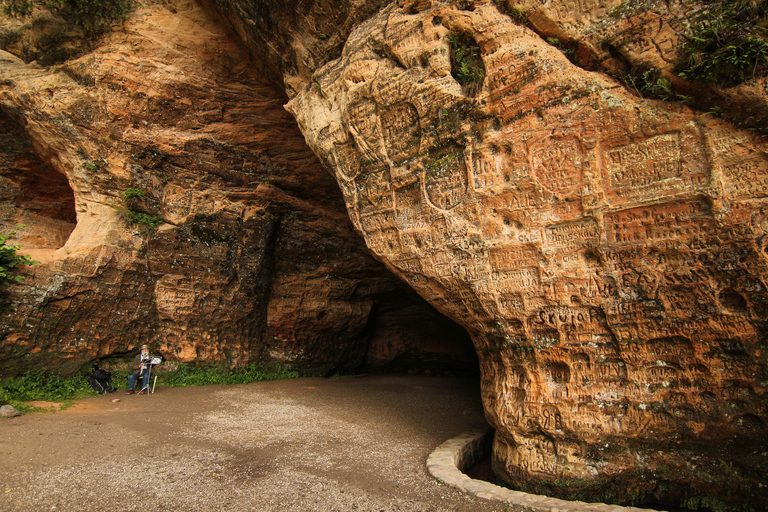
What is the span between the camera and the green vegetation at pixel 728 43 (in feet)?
13.4

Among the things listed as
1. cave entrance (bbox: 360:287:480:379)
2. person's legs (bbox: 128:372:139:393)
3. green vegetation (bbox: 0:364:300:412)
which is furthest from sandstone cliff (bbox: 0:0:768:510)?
cave entrance (bbox: 360:287:480:379)

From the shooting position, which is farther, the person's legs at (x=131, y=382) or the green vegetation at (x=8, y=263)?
the person's legs at (x=131, y=382)

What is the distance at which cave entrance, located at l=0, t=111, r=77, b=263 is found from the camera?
9742 mm

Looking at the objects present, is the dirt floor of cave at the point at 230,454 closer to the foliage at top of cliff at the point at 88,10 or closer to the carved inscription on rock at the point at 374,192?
the carved inscription on rock at the point at 374,192

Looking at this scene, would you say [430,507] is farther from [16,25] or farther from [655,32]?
[16,25]

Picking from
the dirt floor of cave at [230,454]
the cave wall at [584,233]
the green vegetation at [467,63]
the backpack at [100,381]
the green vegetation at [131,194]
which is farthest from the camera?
the green vegetation at [131,194]

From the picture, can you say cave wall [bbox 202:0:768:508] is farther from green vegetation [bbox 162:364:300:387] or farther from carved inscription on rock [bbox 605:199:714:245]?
green vegetation [bbox 162:364:300:387]

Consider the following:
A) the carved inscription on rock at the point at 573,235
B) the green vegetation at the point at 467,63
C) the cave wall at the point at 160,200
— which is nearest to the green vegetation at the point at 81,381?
the cave wall at the point at 160,200

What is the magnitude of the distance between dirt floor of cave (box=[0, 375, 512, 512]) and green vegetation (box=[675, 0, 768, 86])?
4937 millimetres

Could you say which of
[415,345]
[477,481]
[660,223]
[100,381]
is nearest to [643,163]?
[660,223]

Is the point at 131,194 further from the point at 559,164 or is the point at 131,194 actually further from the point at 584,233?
the point at 584,233

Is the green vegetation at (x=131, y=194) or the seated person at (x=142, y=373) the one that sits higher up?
the green vegetation at (x=131, y=194)

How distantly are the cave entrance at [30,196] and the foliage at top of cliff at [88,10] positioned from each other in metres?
2.39

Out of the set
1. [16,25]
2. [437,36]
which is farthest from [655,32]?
[16,25]
